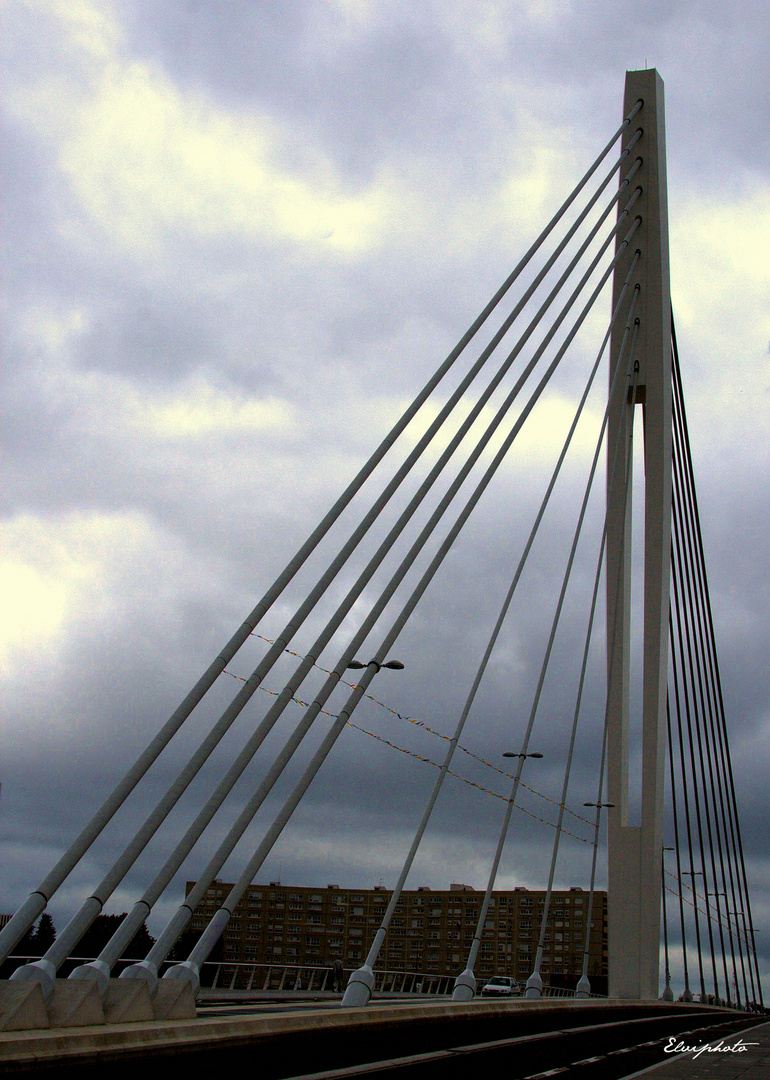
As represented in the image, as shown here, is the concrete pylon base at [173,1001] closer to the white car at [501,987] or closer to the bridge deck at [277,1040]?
the bridge deck at [277,1040]

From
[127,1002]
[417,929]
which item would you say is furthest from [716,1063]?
[417,929]

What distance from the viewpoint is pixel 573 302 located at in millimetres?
19641

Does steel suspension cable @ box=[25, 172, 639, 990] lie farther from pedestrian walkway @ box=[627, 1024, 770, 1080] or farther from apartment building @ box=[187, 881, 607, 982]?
apartment building @ box=[187, 881, 607, 982]

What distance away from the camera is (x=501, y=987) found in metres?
39.7

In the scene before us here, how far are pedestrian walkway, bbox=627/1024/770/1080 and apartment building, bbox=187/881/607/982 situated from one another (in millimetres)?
75931

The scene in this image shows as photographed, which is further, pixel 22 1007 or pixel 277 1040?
pixel 277 1040

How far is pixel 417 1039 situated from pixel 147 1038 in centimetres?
351

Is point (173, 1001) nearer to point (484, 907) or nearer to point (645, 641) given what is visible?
point (484, 907)

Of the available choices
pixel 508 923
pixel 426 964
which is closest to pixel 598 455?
pixel 426 964

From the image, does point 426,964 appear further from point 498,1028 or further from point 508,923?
point 498,1028
